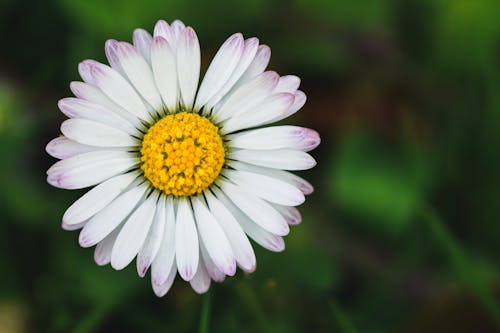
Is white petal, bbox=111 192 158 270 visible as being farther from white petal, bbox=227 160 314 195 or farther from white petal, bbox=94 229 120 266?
white petal, bbox=227 160 314 195

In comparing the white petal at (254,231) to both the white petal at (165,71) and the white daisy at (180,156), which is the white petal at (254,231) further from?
the white petal at (165,71)

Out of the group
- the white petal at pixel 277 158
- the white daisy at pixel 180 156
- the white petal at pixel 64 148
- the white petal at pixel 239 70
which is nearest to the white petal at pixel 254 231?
the white daisy at pixel 180 156

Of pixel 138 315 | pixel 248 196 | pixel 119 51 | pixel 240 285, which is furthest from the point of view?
pixel 138 315

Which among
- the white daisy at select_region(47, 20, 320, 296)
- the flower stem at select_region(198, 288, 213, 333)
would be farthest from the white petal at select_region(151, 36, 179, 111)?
the flower stem at select_region(198, 288, 213, 333)

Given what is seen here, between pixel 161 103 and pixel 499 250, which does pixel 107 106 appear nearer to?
pixel 161 103

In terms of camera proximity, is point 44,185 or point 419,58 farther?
point 419,58

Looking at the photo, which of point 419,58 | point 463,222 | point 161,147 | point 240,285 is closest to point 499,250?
point 463,222

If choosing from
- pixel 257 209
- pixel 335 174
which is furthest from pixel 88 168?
pixel 335 174
